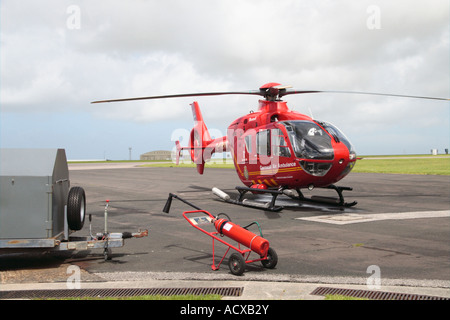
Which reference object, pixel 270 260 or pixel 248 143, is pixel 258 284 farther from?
pixel 248 143

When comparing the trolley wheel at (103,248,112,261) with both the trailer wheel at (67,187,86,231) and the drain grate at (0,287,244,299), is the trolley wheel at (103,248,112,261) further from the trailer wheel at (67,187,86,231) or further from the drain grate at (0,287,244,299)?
the drain grate at (0,287,244,299)

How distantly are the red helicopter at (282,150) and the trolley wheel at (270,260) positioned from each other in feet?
24.1

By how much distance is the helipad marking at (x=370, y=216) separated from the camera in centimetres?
1316

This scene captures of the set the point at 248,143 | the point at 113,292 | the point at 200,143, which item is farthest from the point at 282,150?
the point at 113,292

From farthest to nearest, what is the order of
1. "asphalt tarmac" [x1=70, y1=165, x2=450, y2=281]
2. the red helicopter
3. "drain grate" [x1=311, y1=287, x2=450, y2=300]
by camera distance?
the red helicopter < "asphalt tarmac" [x1=70, y1=165, x2=450, y2=281] < "drain grate" [x1=311, y1=287, x2=450, y2=300]

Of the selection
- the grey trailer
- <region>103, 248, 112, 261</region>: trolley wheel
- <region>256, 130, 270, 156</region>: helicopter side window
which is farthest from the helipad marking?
the grey trailer

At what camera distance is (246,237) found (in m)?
7.45

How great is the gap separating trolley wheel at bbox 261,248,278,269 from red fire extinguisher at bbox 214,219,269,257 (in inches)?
11.3

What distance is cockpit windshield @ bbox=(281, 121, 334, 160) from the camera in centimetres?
1463

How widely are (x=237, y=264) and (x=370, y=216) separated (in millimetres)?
8121
